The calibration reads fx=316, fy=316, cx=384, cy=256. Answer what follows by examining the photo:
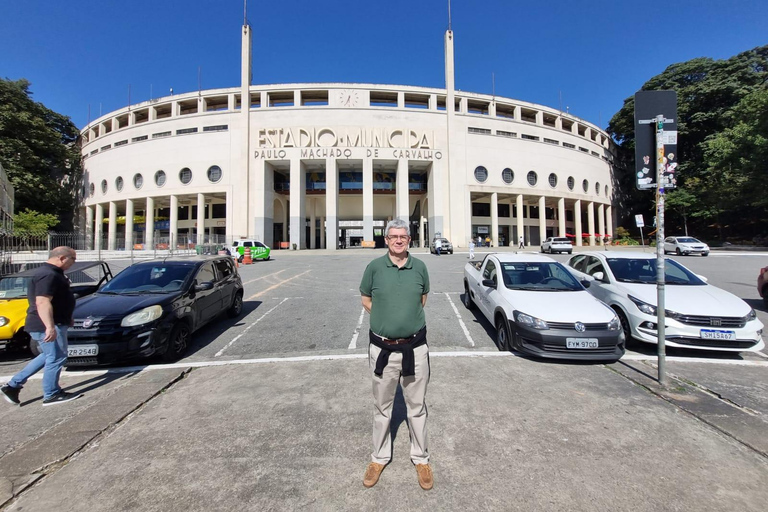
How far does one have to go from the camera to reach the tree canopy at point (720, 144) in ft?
96.6

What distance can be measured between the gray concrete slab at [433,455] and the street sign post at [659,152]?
39.4 inches

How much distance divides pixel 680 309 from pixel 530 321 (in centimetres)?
243

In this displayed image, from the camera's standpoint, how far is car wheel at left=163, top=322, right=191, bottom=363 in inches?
188

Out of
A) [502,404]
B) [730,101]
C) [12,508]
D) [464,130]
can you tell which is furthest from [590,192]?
[12,508]

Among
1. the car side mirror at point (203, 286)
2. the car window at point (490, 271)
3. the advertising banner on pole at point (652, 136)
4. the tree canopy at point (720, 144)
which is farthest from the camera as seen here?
the tree canopy at point (720, 144)

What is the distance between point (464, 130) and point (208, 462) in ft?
138

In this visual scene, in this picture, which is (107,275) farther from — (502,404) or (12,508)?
(502,404)

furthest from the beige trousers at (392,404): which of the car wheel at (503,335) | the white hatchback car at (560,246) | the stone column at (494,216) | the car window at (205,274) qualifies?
the stone column at (494,216)

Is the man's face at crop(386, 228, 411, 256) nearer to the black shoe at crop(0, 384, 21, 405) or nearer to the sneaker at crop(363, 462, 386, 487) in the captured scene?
the sneaker at crop(363, 462, 386, 487)

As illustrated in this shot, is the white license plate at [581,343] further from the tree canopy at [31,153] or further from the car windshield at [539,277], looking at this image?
the tree canopy at [31,153]

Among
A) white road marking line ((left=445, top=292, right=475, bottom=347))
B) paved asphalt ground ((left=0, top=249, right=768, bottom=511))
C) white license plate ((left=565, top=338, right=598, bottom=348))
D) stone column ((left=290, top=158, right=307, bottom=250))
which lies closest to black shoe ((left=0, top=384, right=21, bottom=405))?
paved asphalt ground ((left=0, top=249, right=768, bottom=511))

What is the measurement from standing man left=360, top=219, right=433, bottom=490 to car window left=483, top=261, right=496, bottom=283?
4118 mm

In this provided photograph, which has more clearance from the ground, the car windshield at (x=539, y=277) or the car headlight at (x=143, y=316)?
the car windshield at (x=539, y=277)

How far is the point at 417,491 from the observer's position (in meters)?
2.13
